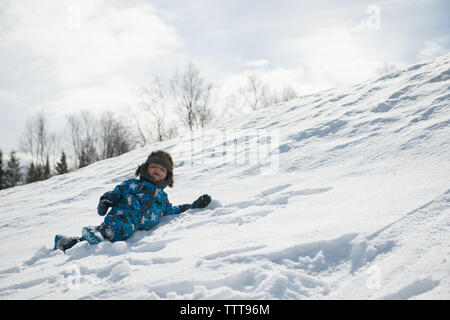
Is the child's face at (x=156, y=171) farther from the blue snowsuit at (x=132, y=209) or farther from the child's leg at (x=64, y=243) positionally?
the child's leg at (x=64, y=243)

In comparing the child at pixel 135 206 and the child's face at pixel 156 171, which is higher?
the child's face at pixel 156 171

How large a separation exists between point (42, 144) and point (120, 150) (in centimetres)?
973

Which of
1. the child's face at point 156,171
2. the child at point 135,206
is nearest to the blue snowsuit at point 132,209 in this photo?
the child at point 135,206

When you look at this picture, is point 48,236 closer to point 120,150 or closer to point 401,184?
point 401,184

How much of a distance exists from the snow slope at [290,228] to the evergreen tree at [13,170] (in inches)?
1310

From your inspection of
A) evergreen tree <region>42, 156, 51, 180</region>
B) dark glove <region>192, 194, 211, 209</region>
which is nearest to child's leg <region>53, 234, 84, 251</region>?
dark glove <region>192, 194, 211, 209</region>

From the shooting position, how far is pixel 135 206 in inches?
111

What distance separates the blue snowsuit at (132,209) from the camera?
8.53ft

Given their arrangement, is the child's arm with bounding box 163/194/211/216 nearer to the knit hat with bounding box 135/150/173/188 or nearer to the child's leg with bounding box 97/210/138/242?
the knit hat with bounding box 135/150/173/188

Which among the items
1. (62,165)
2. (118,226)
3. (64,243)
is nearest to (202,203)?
(118,226)

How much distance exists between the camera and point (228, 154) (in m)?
5.87

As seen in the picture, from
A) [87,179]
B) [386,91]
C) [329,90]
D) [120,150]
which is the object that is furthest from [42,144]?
[386,91]
